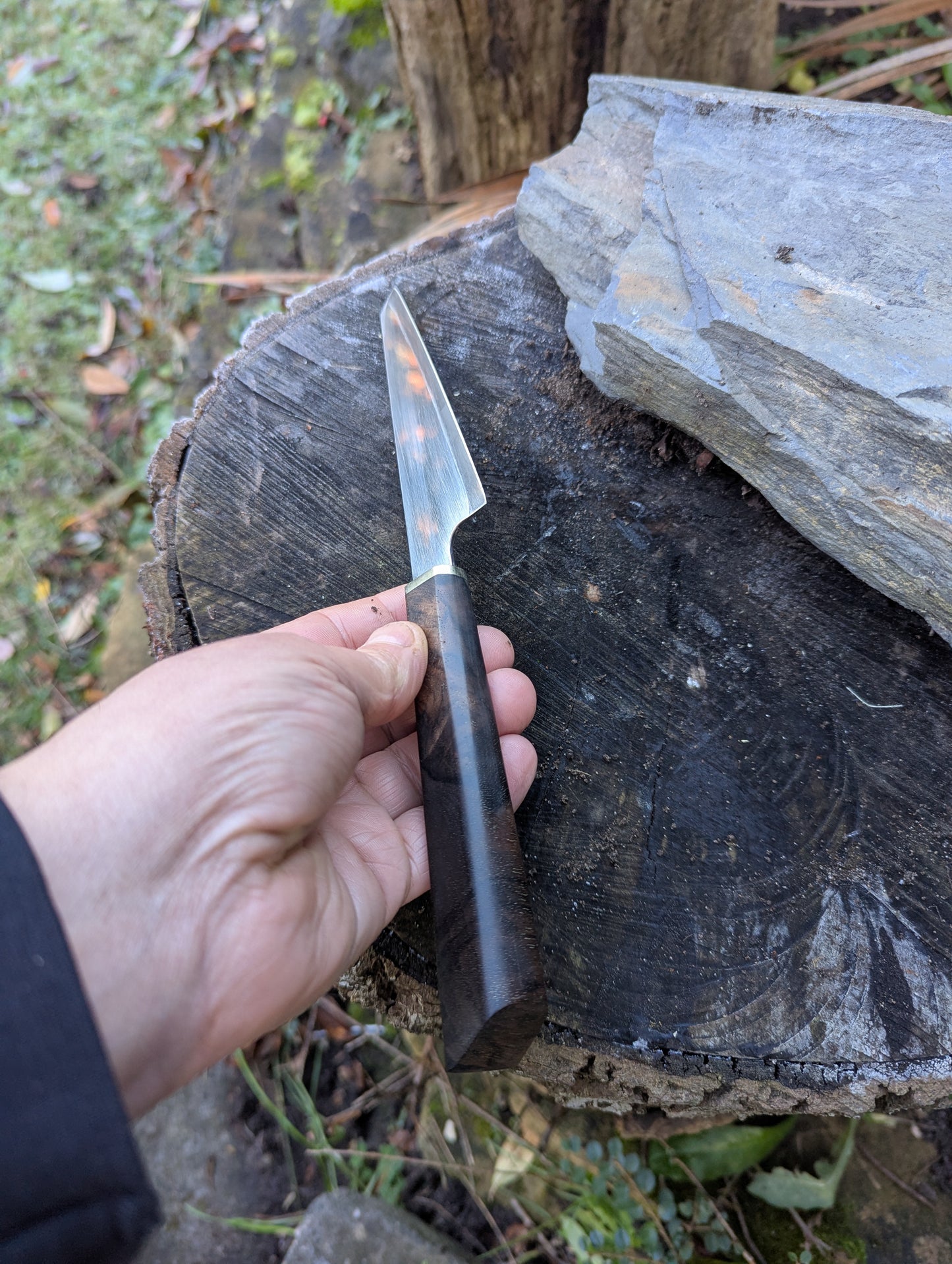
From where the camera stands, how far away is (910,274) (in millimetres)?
1366

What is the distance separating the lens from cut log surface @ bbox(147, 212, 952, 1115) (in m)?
1.25

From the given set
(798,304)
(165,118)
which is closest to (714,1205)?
(798,304)

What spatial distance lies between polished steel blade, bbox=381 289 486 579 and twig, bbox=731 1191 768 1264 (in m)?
1.60

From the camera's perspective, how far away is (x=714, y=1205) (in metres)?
1.77

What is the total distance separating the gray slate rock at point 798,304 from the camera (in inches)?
51.9

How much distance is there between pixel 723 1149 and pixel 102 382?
3.49 m

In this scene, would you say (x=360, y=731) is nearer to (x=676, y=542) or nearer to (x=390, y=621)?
(x=390, y=621)

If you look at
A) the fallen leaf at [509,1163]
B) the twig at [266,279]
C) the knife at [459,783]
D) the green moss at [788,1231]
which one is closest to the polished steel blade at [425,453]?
the knife at [459,783]

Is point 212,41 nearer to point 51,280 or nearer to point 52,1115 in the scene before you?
point 51,280

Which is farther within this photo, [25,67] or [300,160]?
[25,67]

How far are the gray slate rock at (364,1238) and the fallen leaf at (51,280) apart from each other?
Answer: 12.0 ft

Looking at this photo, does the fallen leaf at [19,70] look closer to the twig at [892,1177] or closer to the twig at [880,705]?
the twig at [880,705]

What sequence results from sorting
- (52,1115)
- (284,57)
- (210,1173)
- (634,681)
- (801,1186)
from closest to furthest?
(52,1115) → (634,681) → (801,1186) → (210,1173) → (284,57)

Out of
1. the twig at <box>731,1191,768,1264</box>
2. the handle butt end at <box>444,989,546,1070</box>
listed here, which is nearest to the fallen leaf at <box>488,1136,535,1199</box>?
the twig at <box>731,1191,768,1264</box>
